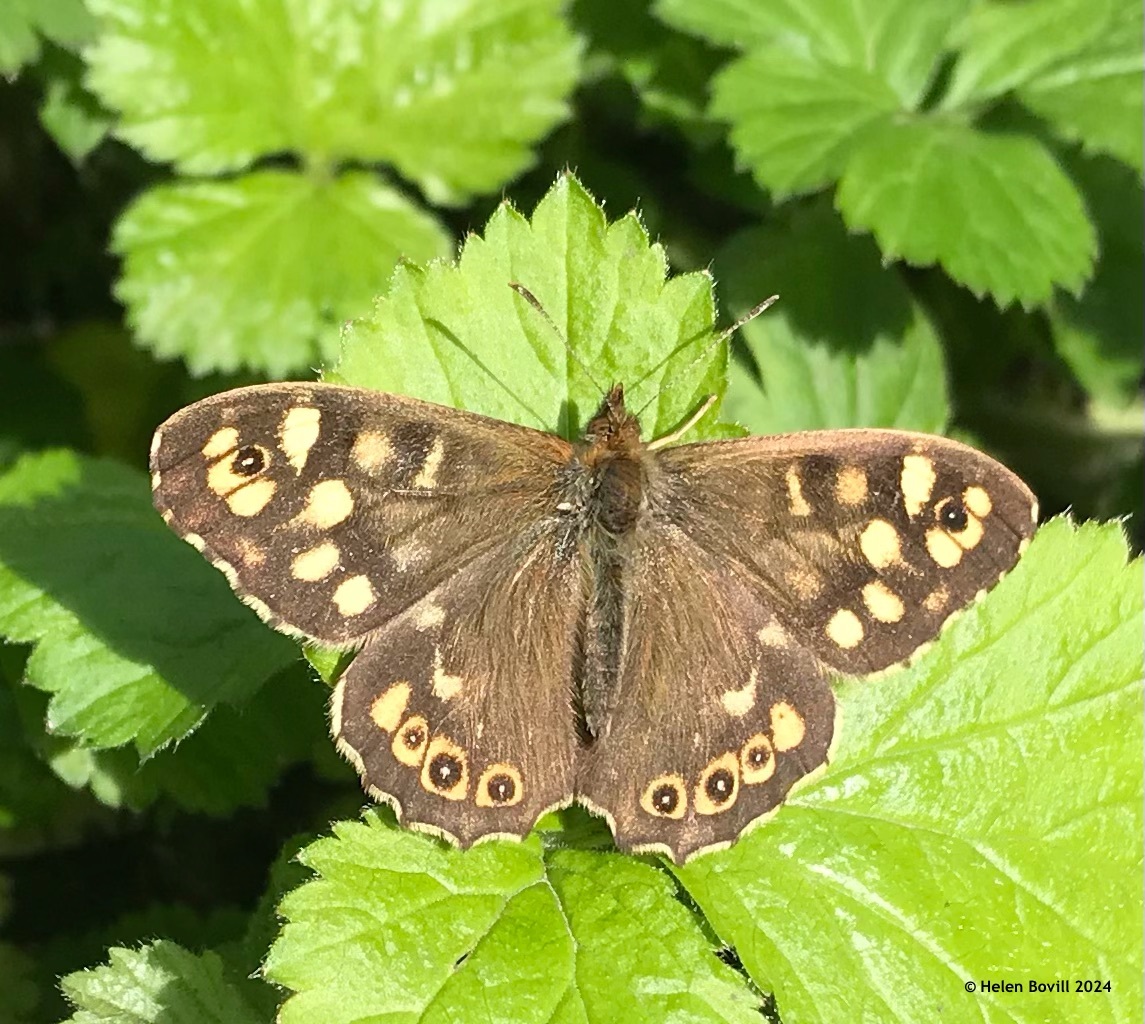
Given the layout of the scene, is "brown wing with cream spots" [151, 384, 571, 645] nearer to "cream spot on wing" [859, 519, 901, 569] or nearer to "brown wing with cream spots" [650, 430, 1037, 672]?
"brown wing with cream spots" [650, 430, 1037, 672]

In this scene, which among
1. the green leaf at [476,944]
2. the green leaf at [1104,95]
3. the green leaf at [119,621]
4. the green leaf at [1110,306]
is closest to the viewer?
the green leaf at [476,944]

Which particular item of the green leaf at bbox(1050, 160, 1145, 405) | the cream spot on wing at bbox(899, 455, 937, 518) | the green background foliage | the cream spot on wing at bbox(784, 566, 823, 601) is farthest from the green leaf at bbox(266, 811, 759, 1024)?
the green leaf at bbox(1050, 160, 1145, 405)

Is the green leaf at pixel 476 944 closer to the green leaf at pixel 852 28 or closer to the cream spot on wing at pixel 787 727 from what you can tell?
the cream spot on wing at pixel 787 727

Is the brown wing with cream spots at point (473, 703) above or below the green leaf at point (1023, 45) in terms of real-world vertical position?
below

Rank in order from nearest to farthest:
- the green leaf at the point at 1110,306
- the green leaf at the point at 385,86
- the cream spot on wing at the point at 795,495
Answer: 1. the cream spot on wing at the point at 795,495
2. the green leaf at the point at 385,86
3. the green leaf at the point at 1110,306

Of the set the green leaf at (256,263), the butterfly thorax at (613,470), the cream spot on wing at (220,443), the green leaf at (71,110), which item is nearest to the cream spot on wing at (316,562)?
the cream spot on wing at (220,443)

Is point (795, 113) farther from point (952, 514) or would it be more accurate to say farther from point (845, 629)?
point (845, 629)

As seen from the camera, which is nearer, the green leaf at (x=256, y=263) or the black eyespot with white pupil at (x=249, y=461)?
the black eyespot with white pupil at (x=249, y=461)

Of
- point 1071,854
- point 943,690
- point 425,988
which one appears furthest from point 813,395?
point 425,988
